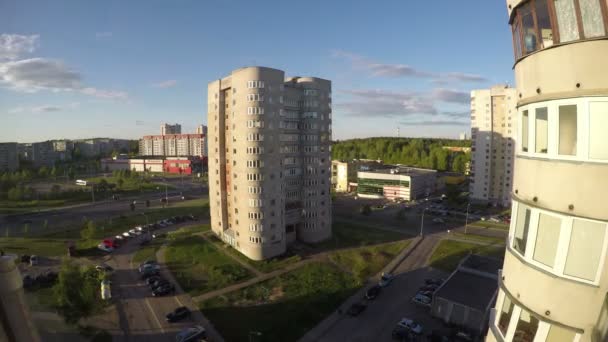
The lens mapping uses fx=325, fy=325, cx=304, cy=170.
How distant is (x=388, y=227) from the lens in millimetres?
69062

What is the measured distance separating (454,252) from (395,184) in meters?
45.4

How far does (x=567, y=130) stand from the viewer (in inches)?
221

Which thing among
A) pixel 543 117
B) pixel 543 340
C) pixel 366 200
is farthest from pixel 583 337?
pixel 366 200

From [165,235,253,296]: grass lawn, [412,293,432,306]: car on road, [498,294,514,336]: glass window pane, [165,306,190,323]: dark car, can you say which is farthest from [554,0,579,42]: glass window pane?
[165,235,253,296]: grass lawn

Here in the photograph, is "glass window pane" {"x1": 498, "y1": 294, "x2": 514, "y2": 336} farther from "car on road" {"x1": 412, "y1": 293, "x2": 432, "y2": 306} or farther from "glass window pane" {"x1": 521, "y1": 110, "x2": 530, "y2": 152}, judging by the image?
"car on road" {"x1": 412, "y1": 293, "x2": 432, "y2": 306}

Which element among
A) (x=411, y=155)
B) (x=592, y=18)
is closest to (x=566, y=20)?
(x=592, y=18)

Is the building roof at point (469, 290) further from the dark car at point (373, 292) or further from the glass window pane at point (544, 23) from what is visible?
the glass window pane at point (544, 23)

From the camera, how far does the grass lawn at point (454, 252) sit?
48938mm

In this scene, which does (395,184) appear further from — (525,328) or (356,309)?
(525,328)

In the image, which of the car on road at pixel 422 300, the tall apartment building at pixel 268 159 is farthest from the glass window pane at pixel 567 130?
the tall apartment building at pixel 268 159

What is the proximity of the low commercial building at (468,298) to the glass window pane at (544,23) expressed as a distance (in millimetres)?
32081

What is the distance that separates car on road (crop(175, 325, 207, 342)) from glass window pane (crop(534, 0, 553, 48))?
33.7 m

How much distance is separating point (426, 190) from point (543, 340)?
104077mm

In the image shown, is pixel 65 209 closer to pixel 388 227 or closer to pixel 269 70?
pixel 269 70
